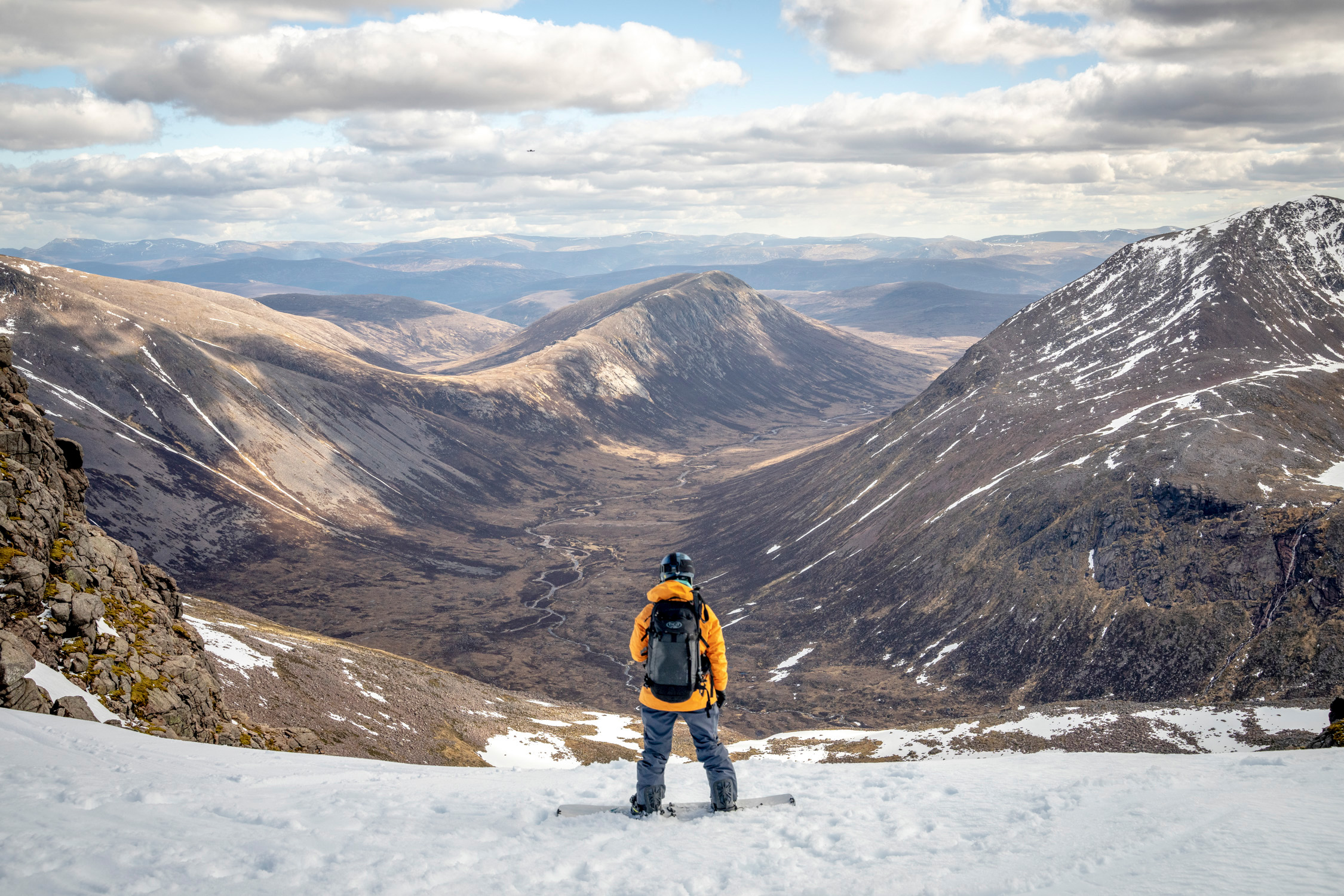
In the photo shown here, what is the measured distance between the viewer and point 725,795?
591 inches

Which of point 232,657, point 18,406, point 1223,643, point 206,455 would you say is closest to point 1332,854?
point 18,406

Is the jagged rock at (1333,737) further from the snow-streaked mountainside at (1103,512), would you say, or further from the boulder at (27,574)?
the snow-streaked mountainside at (1103,512)

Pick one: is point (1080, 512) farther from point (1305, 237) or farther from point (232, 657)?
point (1305, 237)

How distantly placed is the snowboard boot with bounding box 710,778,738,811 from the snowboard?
→ 202 millimetres

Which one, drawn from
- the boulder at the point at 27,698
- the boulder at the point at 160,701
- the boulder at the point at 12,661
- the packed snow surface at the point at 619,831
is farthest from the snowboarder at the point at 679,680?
the boulder at the point at 160,701

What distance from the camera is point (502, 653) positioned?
106062mm

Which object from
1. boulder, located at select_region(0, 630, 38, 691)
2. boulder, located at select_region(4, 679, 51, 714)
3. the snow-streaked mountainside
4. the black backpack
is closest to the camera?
the black backpack

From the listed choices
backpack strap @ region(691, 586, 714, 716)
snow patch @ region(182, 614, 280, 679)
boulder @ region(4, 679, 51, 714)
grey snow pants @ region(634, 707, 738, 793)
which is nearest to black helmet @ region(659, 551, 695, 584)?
backpack strap @ region(691, 586, 714, 716)

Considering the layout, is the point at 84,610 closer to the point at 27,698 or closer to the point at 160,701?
the point at 160,701

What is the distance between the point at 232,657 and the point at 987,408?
11812 cm

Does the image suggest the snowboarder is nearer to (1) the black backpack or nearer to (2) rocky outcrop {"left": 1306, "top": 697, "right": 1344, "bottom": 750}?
(1) the black backpack

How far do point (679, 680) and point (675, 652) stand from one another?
0.53 m

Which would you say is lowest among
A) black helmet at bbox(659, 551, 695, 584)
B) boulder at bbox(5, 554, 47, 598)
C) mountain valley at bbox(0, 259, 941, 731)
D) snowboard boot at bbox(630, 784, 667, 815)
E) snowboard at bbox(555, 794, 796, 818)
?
mountain valley at bbox(0, 259, 941, 731)

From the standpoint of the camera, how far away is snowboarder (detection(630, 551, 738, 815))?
14523 mm
